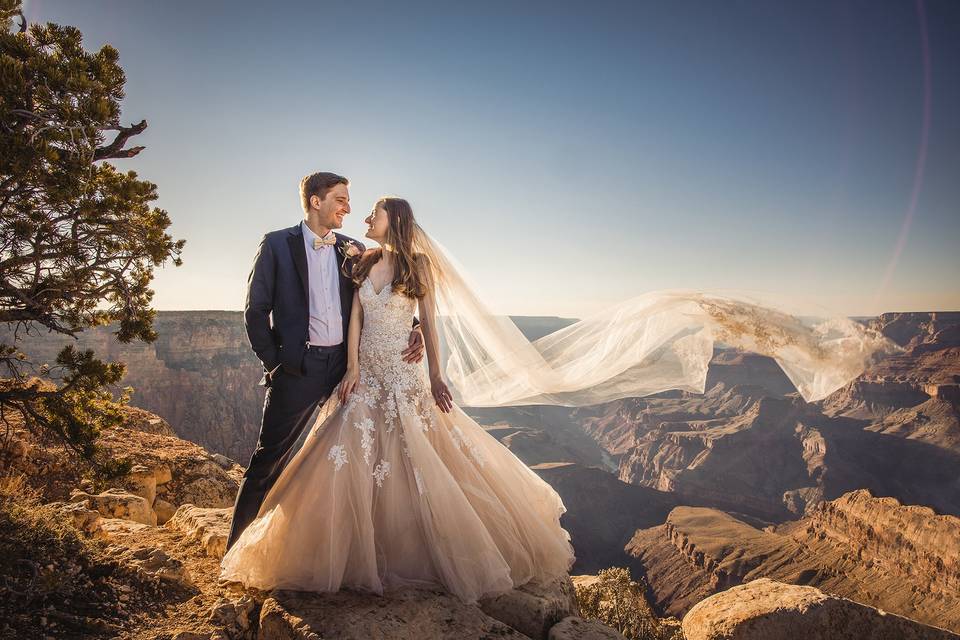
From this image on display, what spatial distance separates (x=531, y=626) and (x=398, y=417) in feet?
4.85

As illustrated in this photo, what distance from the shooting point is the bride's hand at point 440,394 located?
9.83 feet

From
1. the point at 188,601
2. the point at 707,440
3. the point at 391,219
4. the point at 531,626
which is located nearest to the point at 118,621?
the point at 188,601

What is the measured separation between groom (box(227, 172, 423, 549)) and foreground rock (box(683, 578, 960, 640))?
3802 mm

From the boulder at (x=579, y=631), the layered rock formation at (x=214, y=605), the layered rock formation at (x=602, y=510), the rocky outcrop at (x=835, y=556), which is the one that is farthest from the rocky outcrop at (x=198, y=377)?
the rocky outcrop at (x=835, y=556)

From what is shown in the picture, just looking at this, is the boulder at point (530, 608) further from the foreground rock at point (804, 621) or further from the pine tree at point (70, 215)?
the pine tree at point (70, 215)

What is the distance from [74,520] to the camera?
10.4 ft

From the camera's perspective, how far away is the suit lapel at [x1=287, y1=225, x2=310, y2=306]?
2.84 metres

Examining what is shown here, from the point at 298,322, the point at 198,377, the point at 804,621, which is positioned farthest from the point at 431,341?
the point at 198,377

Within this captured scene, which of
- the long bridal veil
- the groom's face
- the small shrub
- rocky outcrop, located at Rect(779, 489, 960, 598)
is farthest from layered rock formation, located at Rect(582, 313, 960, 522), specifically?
the groom's face

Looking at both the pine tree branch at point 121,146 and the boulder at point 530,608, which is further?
the pine tree branch at point 121,146

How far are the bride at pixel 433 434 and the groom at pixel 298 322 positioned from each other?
4.7 inches

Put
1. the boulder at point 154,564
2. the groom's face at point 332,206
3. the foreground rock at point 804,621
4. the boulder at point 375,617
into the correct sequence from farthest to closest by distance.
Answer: the foreground rock at point 804,621, the groom's face at point 332,206, the boulder at point 154,564, the boulder at point 375,617

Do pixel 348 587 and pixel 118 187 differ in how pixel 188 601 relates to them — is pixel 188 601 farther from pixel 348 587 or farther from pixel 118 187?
pixel 118 187

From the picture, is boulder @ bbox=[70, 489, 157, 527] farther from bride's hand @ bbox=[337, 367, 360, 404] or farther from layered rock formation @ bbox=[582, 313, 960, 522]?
layered rock formation @ bbox=[582, 313, 960, 522]
